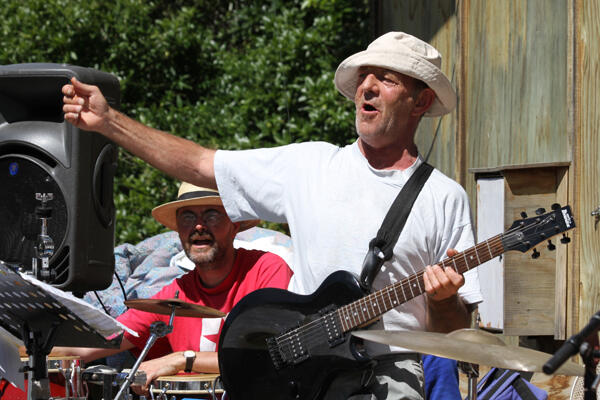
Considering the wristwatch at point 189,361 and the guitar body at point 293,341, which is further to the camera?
the wristwatch at point 189,361

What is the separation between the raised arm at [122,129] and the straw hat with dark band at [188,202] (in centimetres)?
165

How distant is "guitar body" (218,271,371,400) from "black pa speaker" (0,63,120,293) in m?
0.95

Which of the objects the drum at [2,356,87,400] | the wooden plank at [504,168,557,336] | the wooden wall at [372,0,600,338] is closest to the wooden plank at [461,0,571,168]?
the wooden wall at [372,0,600,338]

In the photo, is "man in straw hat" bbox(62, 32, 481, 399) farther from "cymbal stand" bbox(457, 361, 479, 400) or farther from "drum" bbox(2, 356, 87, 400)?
"drum" bbox(2, 356, 87, 400)

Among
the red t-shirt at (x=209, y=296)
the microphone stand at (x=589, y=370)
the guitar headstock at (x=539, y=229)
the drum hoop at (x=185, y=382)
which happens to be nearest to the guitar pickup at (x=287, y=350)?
the guitar headstock at (x=539, y=229)

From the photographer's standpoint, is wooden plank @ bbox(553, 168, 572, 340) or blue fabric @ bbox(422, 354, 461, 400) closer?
blue fabric @ bbox(422, 354, 461, 400)

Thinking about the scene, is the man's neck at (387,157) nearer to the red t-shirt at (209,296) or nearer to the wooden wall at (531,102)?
the wooden wall at (531,102)

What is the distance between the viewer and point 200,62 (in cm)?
973

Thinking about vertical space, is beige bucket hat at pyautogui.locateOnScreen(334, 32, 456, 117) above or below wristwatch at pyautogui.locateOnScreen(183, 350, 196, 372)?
above

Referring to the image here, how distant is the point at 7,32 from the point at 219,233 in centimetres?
461

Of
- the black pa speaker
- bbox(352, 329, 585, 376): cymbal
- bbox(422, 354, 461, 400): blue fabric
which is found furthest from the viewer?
the black pa speaker

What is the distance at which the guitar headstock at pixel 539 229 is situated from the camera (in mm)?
3377

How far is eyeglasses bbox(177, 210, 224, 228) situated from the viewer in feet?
18.0

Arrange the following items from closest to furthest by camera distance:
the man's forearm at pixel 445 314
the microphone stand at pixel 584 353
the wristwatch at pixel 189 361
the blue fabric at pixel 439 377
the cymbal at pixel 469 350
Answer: the microphone stand at pixel 584 353
the cymbal at pixel 469 350
the man's forearm at pixel 445 314
the blue fabric at pixel 439 377
the wristwatch at pixel 189 361
